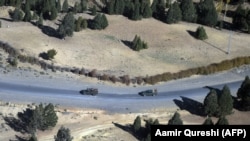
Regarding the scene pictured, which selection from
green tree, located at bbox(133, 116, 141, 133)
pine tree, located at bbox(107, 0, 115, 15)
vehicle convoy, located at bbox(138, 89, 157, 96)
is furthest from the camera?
pine tree, located at bbox(107, 0, 115, 15)

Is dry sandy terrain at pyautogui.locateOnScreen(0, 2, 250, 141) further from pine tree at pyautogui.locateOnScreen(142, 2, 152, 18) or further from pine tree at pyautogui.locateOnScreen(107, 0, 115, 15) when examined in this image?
pine tree at pyautogui.locateOnScreen(107, 0, 115, 15)

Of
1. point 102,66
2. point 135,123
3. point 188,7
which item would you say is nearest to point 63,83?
point 102,66

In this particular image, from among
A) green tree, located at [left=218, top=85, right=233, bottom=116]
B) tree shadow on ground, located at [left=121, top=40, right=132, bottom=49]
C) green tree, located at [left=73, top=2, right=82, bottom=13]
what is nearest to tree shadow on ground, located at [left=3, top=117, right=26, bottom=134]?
green tree, located at [left=218, top=85, right=233, bottom=116]

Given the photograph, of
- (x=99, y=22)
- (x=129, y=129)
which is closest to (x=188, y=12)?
(x=99, y=22)

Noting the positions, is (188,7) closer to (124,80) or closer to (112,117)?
(124,80)

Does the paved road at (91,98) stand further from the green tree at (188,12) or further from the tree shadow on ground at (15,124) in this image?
the green tree at (188,12)

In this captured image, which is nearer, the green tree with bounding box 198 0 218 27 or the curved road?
the curved road

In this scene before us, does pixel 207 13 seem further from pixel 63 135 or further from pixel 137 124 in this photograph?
pixel 63 135
